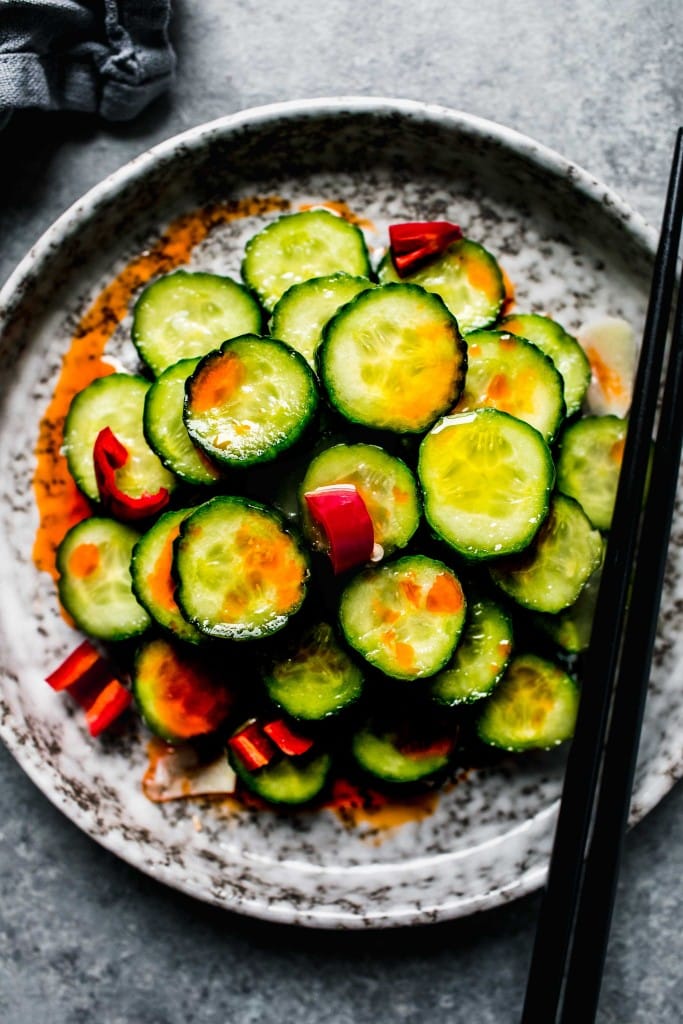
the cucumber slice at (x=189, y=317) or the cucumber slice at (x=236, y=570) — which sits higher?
the cucumber slice at (x=189, y=317)

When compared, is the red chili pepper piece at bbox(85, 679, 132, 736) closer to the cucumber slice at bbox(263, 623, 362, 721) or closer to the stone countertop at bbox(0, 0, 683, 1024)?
the stone countertop at bbox(0, 0, 683, 1024)

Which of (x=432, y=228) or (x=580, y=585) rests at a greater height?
(x=432, y=228)

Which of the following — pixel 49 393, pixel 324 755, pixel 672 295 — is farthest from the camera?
pixel 49 393

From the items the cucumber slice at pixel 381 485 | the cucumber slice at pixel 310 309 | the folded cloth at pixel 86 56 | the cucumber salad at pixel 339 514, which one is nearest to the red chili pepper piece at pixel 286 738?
the cucumber salad at pixel 339 514

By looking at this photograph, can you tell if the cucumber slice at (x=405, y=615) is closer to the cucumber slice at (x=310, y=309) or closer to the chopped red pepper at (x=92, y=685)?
the cucumber slice at (x=310, y=309)

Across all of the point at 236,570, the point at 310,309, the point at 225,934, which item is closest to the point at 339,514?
the point at 236,570

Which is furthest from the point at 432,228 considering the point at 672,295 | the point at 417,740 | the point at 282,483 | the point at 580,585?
the point at 417,740

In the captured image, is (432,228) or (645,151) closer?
(432,228)

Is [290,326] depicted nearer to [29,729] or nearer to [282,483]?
[282,483]
